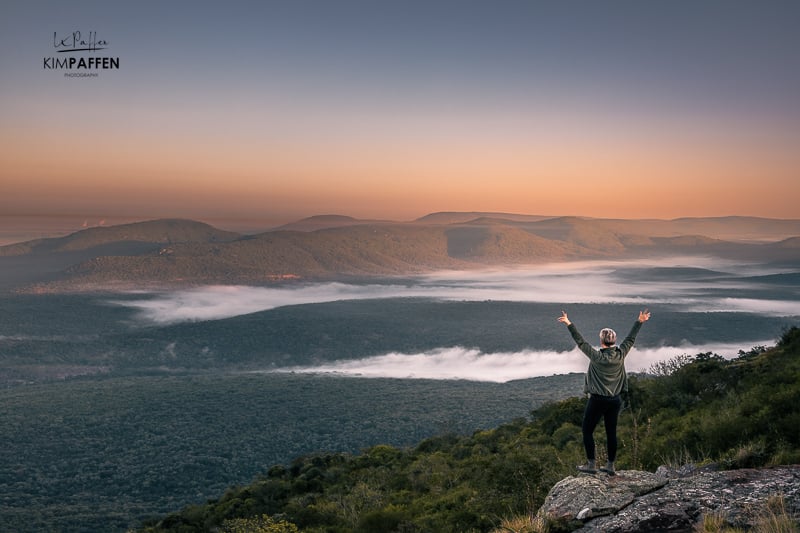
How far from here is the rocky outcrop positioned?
7883 mm

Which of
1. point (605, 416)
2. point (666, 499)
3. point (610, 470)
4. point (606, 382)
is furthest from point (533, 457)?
point (666, 499)

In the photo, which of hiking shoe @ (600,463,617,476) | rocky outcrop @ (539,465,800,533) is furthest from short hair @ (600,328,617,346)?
rocky outcrop @ (539,465,800,533)

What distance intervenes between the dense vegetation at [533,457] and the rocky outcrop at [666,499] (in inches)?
64.1

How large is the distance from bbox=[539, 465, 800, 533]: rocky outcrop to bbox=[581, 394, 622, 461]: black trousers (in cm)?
50

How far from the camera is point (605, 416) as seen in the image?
389 inches

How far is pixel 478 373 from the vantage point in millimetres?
194875

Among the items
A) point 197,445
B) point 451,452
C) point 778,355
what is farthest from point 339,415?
point 778,355

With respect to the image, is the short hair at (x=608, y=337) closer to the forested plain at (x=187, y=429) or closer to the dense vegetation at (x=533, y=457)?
the dense vegetation at (x=533, y=457)

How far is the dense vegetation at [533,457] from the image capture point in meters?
13.0

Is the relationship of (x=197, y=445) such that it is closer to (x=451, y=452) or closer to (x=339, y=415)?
(x=339, y=415)

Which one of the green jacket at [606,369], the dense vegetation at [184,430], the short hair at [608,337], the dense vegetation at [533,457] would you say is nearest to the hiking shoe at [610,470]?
the green jacket at [606,369]

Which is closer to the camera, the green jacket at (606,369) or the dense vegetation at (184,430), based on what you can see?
the green jacket at (606,369)

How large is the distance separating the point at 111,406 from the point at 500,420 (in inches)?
3523

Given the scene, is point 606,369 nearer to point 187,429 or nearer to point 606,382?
point 606,382
